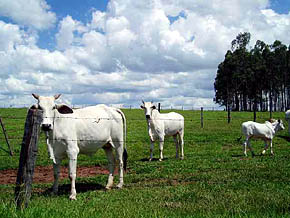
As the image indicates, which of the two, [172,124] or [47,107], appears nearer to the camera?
[47,107]

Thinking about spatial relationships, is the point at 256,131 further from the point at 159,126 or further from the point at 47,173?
the point at 47,173

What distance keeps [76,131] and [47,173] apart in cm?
380

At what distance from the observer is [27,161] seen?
550 cm

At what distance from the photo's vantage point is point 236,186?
26.7 feet

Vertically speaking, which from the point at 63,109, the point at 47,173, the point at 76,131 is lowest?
the point at 47,173

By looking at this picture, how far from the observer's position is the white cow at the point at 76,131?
318 inches

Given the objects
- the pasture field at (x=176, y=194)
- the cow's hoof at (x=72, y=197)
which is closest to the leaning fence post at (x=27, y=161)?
the pasture field at (x=176, y=194)

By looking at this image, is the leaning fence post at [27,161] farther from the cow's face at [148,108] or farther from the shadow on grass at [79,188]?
the cow's face at [148,108]

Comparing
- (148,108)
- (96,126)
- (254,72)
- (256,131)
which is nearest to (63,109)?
(96,126)

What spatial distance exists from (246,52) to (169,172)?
36.2 meters

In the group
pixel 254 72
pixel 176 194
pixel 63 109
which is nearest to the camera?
pixel 176 194

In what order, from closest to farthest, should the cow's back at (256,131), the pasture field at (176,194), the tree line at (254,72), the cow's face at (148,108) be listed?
the pasture field at (176,194) → the cow's face at (148,108) → the cow's back at (256,131) → the tree line at (254,72)

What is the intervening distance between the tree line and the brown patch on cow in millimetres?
30815

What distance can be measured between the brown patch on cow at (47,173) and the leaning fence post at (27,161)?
509cm
